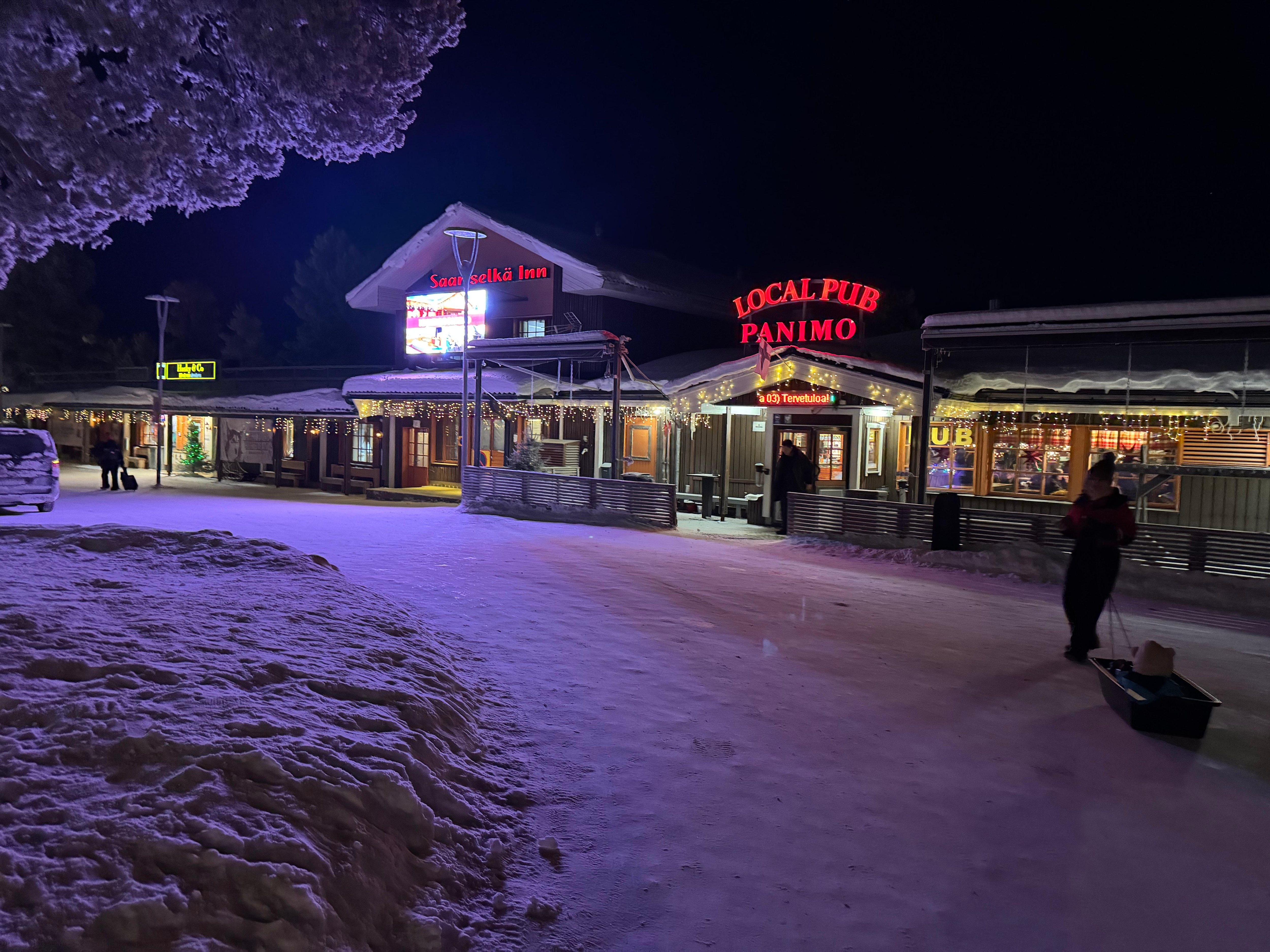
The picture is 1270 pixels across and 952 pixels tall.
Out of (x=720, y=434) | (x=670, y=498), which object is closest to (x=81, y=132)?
(x=670, y=498)

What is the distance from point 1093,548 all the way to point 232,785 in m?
7.13

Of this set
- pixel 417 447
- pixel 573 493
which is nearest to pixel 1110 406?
pixel 573 493

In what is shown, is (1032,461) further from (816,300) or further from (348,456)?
(348,456)

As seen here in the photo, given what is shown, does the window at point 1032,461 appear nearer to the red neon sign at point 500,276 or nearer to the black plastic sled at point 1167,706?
the black plastic sled at point 1167,706

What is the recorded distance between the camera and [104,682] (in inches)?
167

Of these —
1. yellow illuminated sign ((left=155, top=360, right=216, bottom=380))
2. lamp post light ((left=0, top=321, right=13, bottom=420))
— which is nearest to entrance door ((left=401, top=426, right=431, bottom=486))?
yellow illuminated sign ((left=155, top=360, right=216, bottom=380))

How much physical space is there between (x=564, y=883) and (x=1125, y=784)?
358 cm

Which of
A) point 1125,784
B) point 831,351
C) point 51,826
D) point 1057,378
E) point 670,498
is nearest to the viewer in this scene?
point 51,826

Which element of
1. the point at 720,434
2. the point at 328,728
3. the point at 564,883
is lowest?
the point at 564,883

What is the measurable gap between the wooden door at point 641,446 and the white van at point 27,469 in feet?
41.5

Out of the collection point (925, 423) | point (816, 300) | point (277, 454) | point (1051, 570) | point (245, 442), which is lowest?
point (1051, 570)

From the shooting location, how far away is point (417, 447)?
86.6 feet

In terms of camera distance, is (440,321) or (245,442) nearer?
(440,321)

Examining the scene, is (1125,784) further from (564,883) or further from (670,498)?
(670,498)
